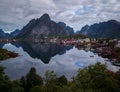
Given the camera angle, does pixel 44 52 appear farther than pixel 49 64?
Yes

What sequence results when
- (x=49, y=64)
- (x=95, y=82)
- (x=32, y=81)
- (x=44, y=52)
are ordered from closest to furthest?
(x=95, y=82)
(x=32, y=81)
(x=49, y=64)
(x=44, y=52)

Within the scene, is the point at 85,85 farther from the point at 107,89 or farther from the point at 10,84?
the point at 10,84

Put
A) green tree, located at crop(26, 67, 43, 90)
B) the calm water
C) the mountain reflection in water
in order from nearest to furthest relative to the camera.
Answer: green tree, located at crop(26, 67, 43, 90) → the calm water → the mountain reflection in water

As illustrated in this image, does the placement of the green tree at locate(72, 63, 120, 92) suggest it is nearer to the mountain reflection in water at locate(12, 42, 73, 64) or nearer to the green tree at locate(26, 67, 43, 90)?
the green tree at locate(26, 67, 43, 90)

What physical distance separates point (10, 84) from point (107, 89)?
29.3 ft

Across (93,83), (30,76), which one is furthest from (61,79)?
(93,83)

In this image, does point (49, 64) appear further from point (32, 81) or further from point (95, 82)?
point (95, 82)

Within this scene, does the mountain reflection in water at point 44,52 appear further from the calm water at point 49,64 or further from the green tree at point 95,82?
the green tree at point 95,82

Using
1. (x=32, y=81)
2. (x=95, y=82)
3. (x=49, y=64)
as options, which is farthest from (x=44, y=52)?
(x=95, y=82)

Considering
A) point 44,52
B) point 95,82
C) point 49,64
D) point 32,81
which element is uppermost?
point 44,52

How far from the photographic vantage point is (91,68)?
25.5 m

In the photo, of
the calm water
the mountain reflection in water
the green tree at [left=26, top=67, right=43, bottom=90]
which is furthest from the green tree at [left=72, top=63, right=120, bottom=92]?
the mountain reflection in water

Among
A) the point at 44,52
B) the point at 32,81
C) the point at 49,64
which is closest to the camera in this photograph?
the point at 32,81

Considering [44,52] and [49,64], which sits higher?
[44,52]
